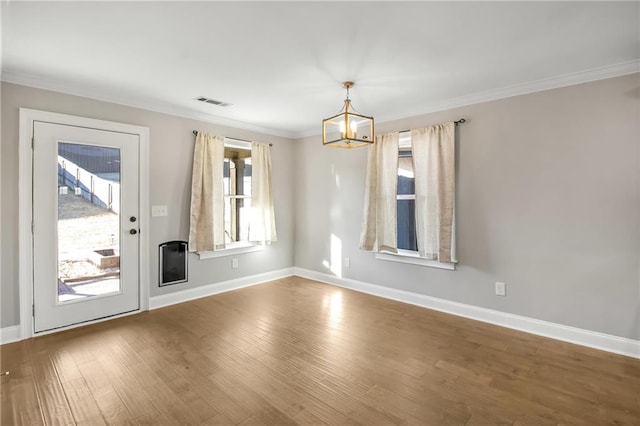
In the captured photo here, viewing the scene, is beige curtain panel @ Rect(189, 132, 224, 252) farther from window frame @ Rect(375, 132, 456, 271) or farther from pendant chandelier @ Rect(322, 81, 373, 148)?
window frame @ Rect(375, 132, 456, 271)

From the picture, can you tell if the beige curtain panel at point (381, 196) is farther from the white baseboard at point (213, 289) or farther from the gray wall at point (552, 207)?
the white baseboard at point (213, 289)

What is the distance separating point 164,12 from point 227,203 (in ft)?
10.1

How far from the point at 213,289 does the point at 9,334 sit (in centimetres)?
212

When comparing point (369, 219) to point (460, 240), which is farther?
point (369, 219)

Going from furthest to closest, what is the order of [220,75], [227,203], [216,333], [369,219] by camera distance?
[227,203]
[369,219]
[216,333]
[220,75]

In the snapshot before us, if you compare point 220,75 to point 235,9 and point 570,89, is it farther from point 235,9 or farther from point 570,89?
point 570,89

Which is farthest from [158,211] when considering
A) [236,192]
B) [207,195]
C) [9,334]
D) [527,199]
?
[527,199]

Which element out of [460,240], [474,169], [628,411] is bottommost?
[628,411]

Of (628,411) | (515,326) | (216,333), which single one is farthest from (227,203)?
(628,411)

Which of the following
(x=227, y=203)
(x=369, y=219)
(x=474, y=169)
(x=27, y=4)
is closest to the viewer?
(x=27, y=4)

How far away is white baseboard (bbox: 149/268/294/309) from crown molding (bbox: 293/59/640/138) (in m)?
3.33

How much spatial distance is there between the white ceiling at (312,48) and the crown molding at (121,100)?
15 mm

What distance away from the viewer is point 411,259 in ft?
13.7

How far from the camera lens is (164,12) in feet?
6.66
